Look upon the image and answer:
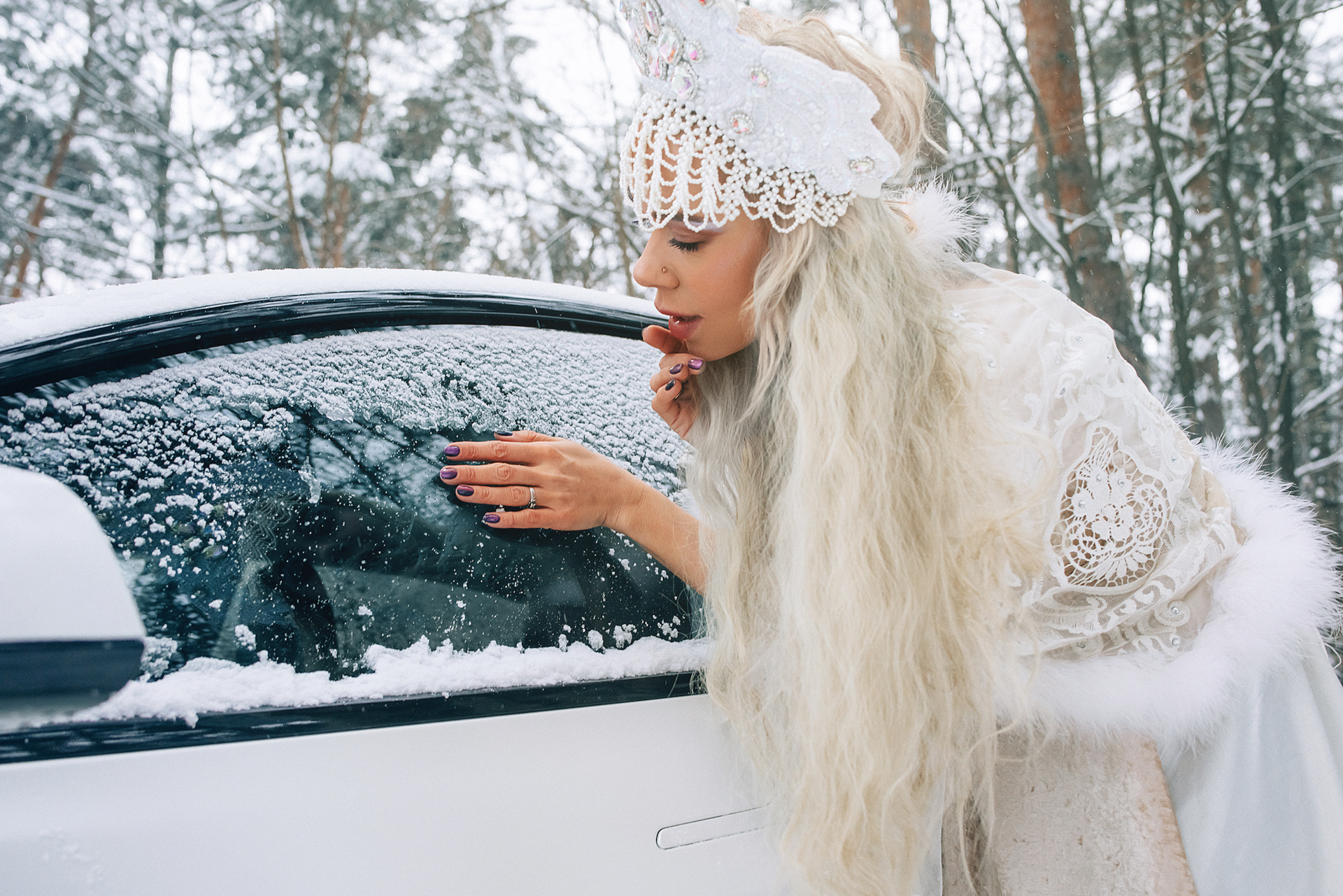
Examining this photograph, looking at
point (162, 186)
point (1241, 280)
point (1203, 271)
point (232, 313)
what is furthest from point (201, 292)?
point (162, 186)

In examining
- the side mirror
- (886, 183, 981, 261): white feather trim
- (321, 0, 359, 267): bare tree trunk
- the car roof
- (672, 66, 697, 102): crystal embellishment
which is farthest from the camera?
(321, 0, 359, 267): bare tree trunk

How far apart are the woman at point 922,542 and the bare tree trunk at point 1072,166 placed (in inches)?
146

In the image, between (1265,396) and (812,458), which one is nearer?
(812,458)

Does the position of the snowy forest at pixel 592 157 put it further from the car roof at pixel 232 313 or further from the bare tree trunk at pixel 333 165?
the car roof at pixel 232 313

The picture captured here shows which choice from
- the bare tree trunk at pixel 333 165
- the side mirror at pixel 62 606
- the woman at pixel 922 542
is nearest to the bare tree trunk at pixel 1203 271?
the woman at pixel 922 542

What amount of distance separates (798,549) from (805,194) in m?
0.52

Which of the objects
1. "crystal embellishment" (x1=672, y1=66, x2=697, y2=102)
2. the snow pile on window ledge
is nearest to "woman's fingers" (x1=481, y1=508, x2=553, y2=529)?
the snow pile on window ledge

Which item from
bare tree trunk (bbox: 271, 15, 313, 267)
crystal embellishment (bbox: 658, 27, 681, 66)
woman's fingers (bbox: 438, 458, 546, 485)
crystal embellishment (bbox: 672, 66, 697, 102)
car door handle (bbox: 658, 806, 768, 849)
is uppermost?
bare tree trunk (bbox: 271, 15, 313, 267)

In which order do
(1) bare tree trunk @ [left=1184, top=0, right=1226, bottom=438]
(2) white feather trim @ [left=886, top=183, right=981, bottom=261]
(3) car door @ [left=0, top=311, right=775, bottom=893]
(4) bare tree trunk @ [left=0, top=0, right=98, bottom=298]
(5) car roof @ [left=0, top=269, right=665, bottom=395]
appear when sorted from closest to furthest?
(3) car door @ [left=0, top=311, right=775, bottom=893] < (5) car roof @ [left=0, top=269, right=665, bottom=395] < (2) white feather trim @ [left=886, top=183, right=981, bottom=261] < (1) bare tree trunk @ [left=1184, top=0, right=1226, bottom=438] < (4) bare tree trunk @ [left=0, top=0, right=98, bottom=298]

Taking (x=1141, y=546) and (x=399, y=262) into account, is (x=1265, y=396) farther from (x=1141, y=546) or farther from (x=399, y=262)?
(x=399, y=262)

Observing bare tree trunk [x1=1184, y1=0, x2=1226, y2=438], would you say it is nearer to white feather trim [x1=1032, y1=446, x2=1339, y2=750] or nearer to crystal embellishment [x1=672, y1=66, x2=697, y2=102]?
white feather trim [x1=1032, y1=446, x2=1339, y2=750]

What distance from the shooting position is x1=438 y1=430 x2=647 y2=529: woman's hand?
1.18m

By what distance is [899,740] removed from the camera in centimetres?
116

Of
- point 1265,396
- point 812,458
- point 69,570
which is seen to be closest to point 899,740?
point 812,458
